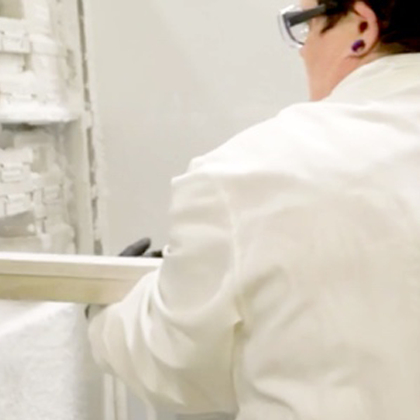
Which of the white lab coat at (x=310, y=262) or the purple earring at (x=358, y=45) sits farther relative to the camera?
the purple earring at (x=358, y=45)

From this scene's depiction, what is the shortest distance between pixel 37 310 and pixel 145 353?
0.32m

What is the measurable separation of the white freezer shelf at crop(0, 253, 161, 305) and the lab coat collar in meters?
0.32

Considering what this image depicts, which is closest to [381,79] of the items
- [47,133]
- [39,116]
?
[39,116]

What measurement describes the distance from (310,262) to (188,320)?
0.13 meters

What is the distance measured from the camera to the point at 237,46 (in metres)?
1.78

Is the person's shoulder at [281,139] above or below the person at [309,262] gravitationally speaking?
above

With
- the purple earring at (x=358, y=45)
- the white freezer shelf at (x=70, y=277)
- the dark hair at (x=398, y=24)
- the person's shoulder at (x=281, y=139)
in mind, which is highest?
the dark hair at (x=398, y=24)

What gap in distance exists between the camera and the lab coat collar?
2.37ft

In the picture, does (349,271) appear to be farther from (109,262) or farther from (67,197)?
(67,197)

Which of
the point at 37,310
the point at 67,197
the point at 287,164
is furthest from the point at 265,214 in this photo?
the point at 67,197

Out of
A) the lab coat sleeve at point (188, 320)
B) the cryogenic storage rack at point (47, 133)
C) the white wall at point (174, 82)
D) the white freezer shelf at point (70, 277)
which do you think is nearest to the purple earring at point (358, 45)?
the lab coat sleeve at point (188, 320)

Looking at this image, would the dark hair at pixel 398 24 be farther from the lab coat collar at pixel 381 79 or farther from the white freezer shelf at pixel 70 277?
the white freezer shelf at pixel 70 277

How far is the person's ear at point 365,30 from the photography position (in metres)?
0.76

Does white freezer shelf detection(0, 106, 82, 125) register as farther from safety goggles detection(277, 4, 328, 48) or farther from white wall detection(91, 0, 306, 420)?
safety goggles detection(277, 4, 328, 48)
